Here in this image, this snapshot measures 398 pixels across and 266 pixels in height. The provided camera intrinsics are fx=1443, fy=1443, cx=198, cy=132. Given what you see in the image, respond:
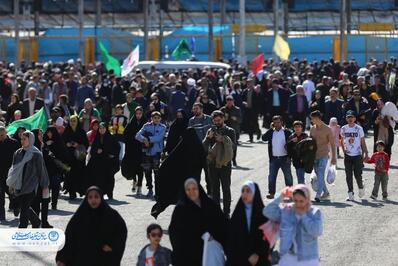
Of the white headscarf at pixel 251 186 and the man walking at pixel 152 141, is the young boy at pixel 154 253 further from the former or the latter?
the man walking at pixel 152 141

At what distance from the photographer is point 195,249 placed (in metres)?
12.1

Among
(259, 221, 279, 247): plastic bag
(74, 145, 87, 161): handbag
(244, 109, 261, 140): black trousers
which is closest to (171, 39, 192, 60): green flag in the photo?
(244, 109, 261, 140): black trousers

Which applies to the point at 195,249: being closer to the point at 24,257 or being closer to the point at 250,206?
the point at 250,206

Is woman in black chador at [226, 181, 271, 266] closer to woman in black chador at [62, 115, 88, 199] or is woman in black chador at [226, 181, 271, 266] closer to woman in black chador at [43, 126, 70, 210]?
woman in black chador at [43, 126, 70, 210]

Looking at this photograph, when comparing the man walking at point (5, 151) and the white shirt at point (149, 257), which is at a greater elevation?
the man walking at point (5, 151)

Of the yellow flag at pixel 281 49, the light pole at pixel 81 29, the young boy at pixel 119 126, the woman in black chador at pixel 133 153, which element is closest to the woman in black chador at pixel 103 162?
the woman in black chador at pixel 133 153

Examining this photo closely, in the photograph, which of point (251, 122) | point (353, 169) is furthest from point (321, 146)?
point (251, 122)

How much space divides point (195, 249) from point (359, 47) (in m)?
47.9

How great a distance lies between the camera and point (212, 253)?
11.9 meters

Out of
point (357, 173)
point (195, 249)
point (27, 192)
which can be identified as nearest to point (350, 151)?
point (357, 173)

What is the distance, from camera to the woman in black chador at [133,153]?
21891mm

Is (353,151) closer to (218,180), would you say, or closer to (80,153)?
(218,180)

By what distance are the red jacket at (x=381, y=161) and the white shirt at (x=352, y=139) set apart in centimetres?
26

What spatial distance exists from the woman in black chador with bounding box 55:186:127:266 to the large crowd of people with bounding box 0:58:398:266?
1 centimetres
